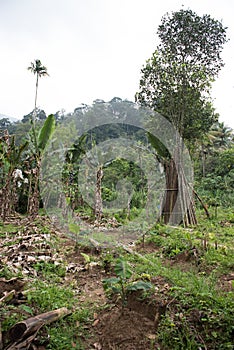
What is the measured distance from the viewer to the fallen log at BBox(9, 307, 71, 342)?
218 cm

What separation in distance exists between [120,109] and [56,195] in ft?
14.5

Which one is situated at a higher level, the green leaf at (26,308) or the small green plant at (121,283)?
the small green plant at (121,283)

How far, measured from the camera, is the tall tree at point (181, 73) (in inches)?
328

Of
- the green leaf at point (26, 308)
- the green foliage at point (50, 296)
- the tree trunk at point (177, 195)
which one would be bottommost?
the green foliage at point (50, 296)

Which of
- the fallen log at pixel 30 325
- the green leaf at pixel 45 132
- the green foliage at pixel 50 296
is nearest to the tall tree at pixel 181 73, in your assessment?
the green leaf at pixel 45 132

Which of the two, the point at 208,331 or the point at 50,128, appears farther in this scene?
the point at 50,128

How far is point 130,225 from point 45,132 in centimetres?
337

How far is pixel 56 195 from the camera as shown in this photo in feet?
36.9

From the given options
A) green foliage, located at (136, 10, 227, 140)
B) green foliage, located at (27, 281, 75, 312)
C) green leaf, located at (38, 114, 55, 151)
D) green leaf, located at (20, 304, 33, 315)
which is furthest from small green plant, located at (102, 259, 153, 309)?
green foliage, located at (136, 10, 227, 140)

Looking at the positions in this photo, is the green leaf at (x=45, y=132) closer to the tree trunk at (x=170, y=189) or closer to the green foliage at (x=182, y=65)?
the green foliage at (x=182, y=65)

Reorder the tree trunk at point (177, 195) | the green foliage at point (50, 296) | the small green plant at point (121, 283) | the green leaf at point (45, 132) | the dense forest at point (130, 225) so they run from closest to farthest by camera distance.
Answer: the dense forest at point (130, 225) → the small green plant at point (121, 283) → the green foliage at point (50, 296) → the green leaf at point (45, 132) → the tree trunk at point (177, 195)

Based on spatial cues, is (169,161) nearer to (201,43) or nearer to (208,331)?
(201,43)

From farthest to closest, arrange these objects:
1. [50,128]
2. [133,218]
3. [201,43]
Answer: [133,218]
[201,43]
[50,128]

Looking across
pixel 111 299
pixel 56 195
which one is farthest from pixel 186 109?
pixel 111 299
